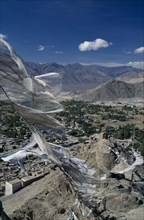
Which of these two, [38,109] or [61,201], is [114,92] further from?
[38,109]

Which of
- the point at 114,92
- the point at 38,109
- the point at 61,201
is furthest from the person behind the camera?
the point at 114,92

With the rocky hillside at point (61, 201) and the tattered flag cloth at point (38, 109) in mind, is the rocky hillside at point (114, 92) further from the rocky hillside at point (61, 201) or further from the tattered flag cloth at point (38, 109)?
the tattered flag cloth at point (38, 109)

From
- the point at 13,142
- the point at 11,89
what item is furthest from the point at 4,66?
the point at 13,142

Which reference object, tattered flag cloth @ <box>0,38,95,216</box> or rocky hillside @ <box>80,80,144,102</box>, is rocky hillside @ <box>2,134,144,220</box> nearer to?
tattered flag cloth @ <box>0,38,95,216</box>

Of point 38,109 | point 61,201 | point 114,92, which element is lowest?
point 61,201

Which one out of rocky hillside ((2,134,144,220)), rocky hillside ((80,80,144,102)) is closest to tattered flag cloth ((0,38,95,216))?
rocky hillside ((2,134,144,220))

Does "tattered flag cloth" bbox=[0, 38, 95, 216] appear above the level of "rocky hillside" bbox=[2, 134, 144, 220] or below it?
above

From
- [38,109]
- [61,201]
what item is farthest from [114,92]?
[38,109]
